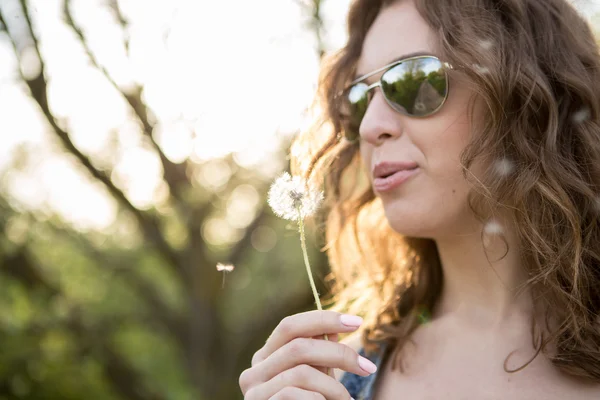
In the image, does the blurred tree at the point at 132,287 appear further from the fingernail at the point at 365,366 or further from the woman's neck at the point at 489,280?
the fingernail at the point at 365,366

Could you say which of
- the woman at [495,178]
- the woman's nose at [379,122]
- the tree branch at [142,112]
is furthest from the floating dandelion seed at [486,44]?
the tree branch at [142,112]

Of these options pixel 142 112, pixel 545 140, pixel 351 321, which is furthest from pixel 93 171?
pixel 351 321

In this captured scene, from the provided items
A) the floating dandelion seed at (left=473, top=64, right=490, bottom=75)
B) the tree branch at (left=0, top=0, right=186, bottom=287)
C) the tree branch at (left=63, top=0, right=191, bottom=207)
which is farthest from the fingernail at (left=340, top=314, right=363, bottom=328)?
the tree branch at (left=0, top=0, right=186, bottom=287)

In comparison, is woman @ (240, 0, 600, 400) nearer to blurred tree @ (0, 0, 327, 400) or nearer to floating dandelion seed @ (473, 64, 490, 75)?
floating dandelion seed @ (473, 64, 490, 75)

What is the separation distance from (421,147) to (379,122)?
0.55 ft

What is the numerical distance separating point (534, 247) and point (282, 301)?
5.18 metres

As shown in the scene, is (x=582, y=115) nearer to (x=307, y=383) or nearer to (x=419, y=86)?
(x=419, y=86)

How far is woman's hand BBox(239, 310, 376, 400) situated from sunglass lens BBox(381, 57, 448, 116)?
0.81 metres

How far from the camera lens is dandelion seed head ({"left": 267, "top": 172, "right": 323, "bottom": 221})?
4.86 feet

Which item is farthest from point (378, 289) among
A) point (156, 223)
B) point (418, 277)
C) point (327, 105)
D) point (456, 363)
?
point (156, 223)

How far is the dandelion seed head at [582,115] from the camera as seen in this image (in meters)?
1.86

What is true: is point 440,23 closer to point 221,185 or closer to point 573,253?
point 573,253

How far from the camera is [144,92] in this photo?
17.4 ft

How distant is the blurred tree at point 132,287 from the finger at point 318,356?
367 centimetres
